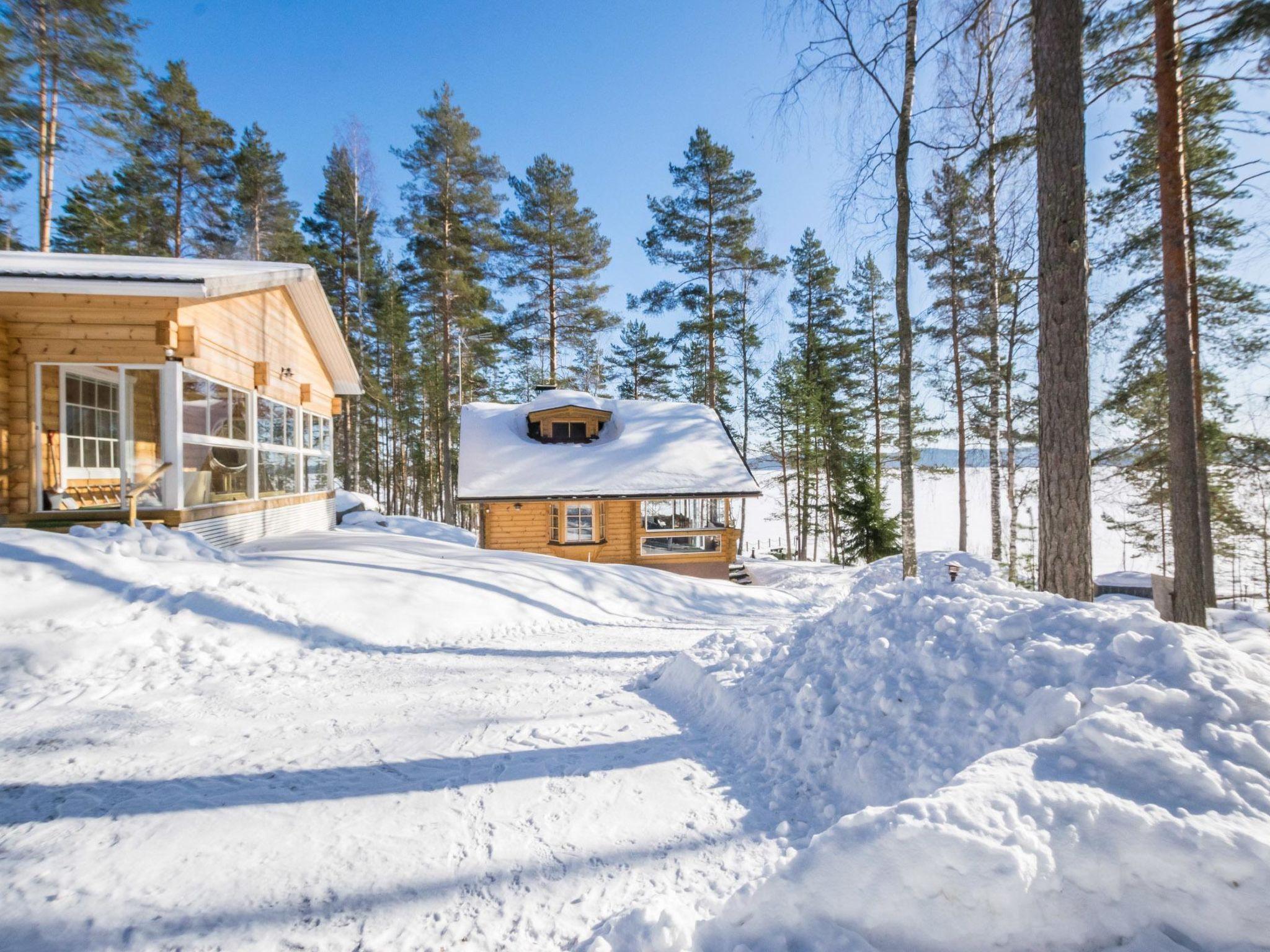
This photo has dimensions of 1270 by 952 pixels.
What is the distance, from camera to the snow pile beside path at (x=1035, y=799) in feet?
5.27

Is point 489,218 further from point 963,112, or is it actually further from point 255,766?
point 255,766

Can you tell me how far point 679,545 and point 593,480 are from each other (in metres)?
4.04

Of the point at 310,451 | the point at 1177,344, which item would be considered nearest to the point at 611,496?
the point at 310,451

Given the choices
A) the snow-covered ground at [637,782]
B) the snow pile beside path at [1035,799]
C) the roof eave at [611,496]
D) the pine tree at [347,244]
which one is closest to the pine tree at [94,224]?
the pine tree at [347,244]

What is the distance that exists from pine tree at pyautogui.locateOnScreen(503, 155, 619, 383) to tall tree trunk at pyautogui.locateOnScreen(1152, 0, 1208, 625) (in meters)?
15.8

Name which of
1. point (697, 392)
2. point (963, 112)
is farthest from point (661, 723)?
point (697, 392)

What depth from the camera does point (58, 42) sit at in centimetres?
591

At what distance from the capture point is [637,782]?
2.96m

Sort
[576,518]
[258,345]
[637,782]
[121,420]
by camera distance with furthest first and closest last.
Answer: [576,518] < [258,345] < [121,420] < [637,782]

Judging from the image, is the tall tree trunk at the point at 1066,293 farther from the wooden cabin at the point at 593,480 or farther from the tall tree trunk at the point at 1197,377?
the wooden cabin at the point at 593,480

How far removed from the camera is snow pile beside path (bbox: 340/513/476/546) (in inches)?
632

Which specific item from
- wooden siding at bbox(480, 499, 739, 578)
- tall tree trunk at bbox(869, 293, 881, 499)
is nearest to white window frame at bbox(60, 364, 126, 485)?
wooden siding at bbox(480, 499, 739, 578)

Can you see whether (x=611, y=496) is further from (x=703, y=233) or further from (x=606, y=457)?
(x=703, y=233)

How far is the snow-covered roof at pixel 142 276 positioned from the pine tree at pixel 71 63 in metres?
1.45
